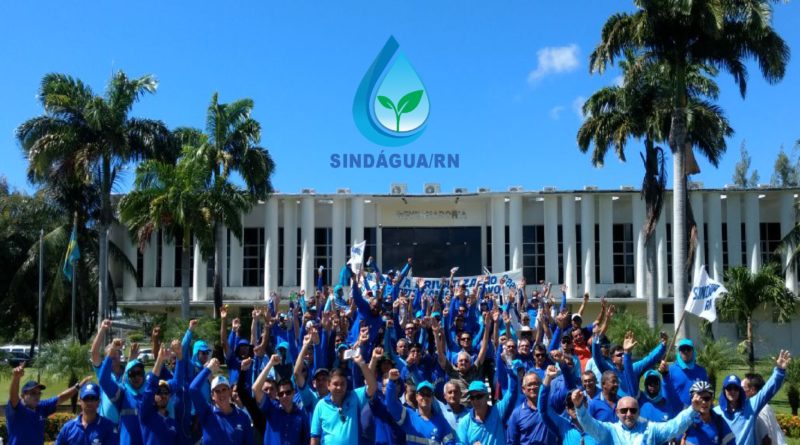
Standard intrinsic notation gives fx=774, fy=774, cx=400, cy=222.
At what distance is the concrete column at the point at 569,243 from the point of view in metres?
34.6

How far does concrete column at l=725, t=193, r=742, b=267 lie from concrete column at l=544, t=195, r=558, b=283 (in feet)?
25.4

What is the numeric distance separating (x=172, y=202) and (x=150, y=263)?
431 inches

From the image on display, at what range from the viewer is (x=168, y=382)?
737cm

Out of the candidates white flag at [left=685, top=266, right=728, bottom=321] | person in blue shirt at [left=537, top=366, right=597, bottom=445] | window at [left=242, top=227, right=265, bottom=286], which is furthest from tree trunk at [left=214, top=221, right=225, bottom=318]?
person in blue shirt at [left=537, top=366, right=597, bottom=445]

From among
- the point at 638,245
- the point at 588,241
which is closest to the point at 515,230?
the point at 588,241

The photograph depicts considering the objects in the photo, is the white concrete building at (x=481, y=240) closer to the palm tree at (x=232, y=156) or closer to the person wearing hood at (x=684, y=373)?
the palm tree at (x=232, y=156)

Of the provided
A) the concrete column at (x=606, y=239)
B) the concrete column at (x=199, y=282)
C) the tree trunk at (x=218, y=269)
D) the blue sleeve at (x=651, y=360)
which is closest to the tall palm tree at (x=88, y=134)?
the tree trunk at (x=218, y=269)

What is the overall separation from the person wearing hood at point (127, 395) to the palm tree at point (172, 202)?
64.4ft

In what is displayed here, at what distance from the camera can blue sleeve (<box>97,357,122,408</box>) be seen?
278 inches

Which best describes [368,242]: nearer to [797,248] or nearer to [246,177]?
[246,177]

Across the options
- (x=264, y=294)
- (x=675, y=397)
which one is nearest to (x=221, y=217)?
(x=264, y=294)

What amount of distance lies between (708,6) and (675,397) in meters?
16.8

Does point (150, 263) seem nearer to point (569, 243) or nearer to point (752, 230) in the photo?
point (569, 243)

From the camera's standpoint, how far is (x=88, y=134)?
2700 cm
